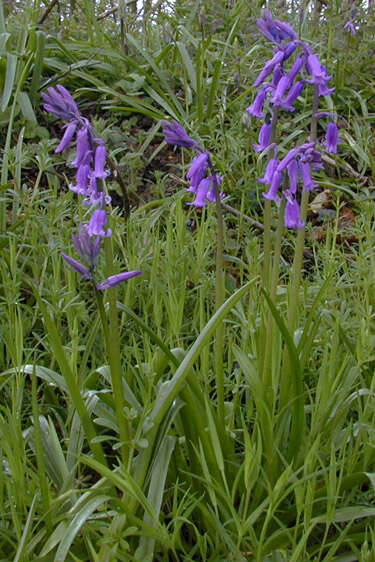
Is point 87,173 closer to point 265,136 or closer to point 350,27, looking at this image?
point 265,136

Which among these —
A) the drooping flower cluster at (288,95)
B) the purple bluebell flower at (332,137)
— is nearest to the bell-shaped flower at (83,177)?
the drooping flower cluster at (288,95)

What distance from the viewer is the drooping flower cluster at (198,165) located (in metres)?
1.64

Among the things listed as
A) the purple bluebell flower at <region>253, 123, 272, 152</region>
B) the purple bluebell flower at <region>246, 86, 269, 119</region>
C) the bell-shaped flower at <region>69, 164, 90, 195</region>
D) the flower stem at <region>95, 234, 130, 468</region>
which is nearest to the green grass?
the flower stem at <region>95, 234, 130, 468</region>

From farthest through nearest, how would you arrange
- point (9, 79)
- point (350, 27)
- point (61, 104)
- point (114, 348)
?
1. point (350, 27)
2. point (9, 79)
3. point (114, 348)
4. point (61, 104)

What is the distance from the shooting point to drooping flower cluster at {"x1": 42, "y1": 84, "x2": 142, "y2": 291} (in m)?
1.51

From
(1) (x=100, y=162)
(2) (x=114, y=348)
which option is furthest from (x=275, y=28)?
(2) (x=114, y=348)

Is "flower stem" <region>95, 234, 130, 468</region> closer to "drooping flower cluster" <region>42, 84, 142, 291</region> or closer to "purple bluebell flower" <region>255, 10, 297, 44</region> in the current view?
"drooping flower cluster" <region>42, 84, 142, 291</region>

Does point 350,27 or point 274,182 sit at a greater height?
point 350,27

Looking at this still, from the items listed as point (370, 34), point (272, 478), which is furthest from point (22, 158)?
point (370, 34)

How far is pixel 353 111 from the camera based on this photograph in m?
4.38

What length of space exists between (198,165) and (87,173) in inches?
12.9

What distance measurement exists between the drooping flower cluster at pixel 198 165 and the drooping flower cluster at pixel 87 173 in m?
0.19

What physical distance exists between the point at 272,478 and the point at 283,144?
8.24ft

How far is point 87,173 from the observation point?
157 cm
